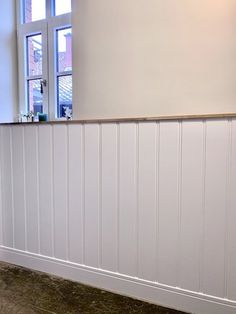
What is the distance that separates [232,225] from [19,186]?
142cm

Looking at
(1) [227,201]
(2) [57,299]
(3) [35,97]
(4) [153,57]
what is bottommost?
(2) [57,299]

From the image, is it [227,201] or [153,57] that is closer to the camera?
[227,201]

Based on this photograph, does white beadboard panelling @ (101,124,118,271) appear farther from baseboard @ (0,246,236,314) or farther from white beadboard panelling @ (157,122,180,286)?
white beadboard panelling @ (157,122,180,286)

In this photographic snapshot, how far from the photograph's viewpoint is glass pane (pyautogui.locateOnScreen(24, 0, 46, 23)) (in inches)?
98.7

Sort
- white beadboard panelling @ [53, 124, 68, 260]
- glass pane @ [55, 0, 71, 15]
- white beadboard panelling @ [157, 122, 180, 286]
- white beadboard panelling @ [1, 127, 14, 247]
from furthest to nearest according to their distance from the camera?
glass pane @ [55, 0, 71, 15] < white beadboard panelling @ [1, 127, 14, 247] < white beadboard panelling @ [53, 124, 68, 260] < white beadboard panelling @ [157, 122, 180, 286]

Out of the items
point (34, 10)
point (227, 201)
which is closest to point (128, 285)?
point (227, 201)

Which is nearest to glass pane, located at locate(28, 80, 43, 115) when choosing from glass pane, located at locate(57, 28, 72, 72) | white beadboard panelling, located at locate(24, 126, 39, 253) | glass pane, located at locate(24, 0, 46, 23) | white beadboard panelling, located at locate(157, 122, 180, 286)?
glass pane, located at locate(57, 28, 72, 72)

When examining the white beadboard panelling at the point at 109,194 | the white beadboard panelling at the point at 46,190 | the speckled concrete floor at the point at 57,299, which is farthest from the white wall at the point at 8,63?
the speckled concrete floor at the point at 57,299

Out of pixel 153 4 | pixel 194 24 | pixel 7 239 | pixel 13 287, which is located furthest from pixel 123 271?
pixel 153 4

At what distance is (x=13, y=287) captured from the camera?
1707 mm

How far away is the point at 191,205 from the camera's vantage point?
4.68ft

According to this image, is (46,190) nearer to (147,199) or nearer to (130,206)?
(130,206)

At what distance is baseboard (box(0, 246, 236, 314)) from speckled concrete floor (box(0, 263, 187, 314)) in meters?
0.04

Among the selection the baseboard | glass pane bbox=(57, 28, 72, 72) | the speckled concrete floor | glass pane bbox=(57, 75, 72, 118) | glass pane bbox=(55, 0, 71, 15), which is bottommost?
the speckled concrete floor
